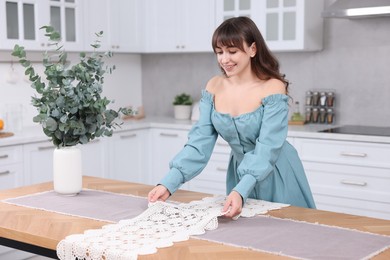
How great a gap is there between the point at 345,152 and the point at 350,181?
198 millimetres

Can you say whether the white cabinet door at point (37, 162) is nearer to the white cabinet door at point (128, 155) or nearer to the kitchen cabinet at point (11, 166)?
the kitchen cabinet at point (11, 166)

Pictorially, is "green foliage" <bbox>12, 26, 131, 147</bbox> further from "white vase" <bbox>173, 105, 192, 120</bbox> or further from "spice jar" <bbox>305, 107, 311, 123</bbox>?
"white vase" <bbox>173, 105, 192, 120</bbox>

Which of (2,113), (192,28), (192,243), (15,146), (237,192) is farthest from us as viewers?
(192,28)

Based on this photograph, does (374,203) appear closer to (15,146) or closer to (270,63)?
(270,63)

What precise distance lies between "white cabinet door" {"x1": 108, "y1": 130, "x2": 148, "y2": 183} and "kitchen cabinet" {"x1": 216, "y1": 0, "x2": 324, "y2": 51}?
1.33 metres

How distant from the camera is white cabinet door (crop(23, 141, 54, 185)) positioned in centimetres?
418

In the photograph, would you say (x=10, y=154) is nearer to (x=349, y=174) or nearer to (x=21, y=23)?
(x=21, y=23)

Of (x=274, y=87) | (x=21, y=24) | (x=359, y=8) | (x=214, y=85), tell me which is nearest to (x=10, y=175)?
(x=21, y=24)

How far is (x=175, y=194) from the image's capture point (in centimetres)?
252

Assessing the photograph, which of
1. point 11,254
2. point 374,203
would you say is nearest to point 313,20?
point 374,203

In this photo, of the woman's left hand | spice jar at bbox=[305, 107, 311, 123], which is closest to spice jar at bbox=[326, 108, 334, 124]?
spice jar at bbox=[305, 107, 311, 123]

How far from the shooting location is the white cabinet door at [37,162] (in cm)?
418

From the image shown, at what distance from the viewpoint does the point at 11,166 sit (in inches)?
160

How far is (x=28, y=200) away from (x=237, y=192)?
33.6 inches
